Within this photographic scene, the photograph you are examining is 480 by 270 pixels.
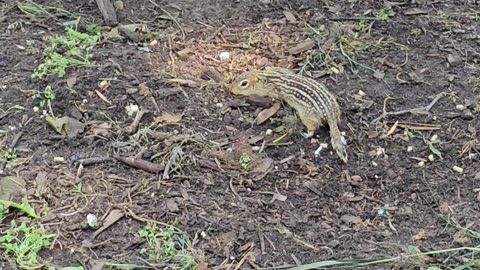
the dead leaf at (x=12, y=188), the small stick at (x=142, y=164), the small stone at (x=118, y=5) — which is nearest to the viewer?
the dead leaf at (x=12, y=188)

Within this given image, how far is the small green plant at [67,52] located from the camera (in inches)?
207

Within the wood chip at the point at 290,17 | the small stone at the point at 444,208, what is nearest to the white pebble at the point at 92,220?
the small stone at the point at 444,208

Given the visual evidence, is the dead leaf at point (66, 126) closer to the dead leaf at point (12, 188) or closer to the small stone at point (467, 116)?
the dead leaf at point (12, 188)

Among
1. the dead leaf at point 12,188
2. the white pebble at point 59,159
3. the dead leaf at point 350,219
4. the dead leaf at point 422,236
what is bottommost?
the dead leaf at point 422,236

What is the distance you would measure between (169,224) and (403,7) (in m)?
2.93

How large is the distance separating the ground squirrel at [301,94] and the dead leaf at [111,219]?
1.32m

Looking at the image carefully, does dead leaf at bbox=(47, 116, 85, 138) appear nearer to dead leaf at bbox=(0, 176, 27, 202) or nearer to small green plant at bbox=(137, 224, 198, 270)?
dead leaf at bbox=(0, 176, 27, 202)

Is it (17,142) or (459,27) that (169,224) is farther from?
(459,27)

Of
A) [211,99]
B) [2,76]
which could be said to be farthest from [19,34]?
[211,99]

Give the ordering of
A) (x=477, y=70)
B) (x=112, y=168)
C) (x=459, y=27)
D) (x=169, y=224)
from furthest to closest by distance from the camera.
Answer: (x=459, y=27)
(x=477, y=70)
(x=112, y=168)
(x=169, y=224)

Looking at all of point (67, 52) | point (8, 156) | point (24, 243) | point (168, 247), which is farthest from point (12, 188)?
point (67, 52)

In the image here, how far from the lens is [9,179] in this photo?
14.8 feet

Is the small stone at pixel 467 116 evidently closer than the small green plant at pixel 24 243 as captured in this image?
No

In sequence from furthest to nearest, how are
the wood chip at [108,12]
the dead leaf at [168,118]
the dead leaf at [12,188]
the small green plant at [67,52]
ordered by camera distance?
the wood chip at [108,12]
the small green plant at [67,52]
the dead leaf at [168,118]
the dead leaf at [12,188]
